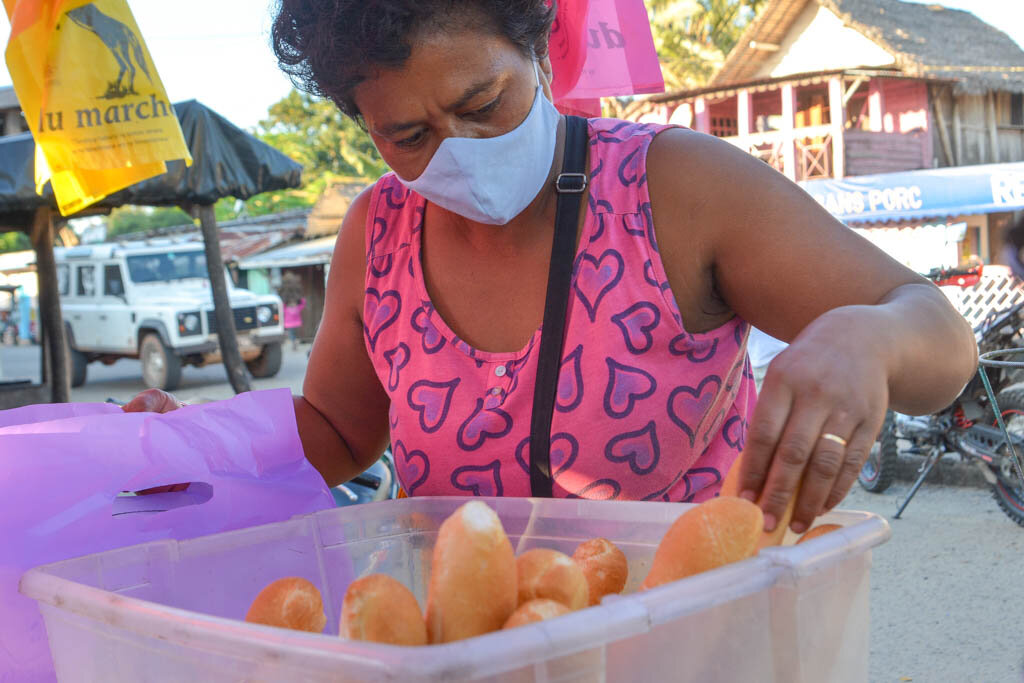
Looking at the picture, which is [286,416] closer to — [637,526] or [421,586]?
[421,586]

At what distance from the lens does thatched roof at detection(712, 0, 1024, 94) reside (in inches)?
876

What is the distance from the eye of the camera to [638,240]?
4.50 feet

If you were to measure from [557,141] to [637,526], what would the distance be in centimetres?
72

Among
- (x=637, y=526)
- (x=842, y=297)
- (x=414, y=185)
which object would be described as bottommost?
(x=637, y=526)

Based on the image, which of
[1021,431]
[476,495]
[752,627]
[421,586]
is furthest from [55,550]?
[1021,431]

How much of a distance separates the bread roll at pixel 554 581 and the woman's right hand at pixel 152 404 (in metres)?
0.75

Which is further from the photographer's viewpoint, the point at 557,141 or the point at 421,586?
the point at 557,141

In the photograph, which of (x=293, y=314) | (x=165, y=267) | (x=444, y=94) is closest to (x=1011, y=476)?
(x=444, y=94)

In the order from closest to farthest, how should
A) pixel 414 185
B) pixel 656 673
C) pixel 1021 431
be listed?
pixel 656 673
pixel 414 185
pixel 1021 431

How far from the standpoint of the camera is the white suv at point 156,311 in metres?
14.5

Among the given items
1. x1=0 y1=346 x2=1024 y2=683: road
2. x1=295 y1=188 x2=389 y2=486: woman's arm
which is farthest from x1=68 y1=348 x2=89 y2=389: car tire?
x1=295 y1=188 x2=389 y2=486: woman's arm

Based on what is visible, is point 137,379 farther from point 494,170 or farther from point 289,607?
point 289,607

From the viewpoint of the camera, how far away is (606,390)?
1329 mm

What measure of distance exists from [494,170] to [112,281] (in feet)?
50.7
